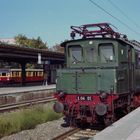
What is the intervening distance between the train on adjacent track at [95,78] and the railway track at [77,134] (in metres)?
0.37

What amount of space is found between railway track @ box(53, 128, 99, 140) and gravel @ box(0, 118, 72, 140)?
1.43ft

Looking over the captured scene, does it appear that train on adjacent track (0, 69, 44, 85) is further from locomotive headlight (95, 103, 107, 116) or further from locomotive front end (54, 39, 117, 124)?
locomotive headlight (95, 103, 107, 116)

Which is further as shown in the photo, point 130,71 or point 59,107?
point 130,71

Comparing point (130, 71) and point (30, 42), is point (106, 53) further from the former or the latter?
point (30, 42)

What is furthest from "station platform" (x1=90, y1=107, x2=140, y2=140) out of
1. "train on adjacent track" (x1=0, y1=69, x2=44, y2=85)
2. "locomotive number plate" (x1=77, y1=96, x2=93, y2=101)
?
"train on adjacent track" (x1=0, y1=69, x2=44, y2=85)

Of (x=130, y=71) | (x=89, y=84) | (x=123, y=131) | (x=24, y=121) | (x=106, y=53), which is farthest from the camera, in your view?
(x=130, y=71)

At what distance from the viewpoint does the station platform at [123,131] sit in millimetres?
9375

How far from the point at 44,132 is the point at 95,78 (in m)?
2.45

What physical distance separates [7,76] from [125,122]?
53.1 metres

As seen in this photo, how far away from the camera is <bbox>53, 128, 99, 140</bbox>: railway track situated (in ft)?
37.3

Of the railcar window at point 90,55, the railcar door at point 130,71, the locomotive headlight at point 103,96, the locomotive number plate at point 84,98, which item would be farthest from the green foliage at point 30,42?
the locomotive headlight at point 103,96

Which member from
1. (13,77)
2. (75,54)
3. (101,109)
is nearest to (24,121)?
(75,54)

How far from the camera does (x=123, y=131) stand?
10180 millimetres

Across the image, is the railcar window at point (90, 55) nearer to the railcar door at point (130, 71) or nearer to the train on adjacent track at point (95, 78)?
the train on adjacent track at point (95, 78)
